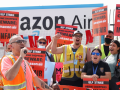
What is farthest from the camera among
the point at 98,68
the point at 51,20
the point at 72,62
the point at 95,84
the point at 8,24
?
the point at 51,20

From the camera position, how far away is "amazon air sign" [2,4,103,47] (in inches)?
287

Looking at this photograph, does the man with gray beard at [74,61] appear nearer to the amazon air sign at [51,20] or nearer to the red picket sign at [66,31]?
the red picket sign at [66,31]

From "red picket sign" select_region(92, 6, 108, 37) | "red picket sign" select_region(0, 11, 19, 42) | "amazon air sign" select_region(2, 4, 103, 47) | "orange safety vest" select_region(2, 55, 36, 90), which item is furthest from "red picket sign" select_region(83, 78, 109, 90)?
"amazon air sign" select_region(2, 4, 103, 47)

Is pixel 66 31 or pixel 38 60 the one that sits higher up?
pixel 66 31

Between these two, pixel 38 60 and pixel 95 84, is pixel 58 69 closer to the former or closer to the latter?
pixel 38 60

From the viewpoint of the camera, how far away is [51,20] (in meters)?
7.61

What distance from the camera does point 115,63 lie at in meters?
4.30

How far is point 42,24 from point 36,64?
3511 millimetres

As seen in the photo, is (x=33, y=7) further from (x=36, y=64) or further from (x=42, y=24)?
(x=36, y=64)

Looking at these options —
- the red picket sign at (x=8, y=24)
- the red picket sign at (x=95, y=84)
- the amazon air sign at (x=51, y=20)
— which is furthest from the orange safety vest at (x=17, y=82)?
the amazon air sign at (x=51, y=20)

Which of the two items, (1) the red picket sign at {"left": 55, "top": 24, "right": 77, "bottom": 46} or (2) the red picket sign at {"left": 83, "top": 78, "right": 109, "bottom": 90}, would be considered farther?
(1) the red picket sign at {"left": 55, "top": 24, "right": 77, "bottom": 46}

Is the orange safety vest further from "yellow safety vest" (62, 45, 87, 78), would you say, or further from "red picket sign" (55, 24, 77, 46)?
"red picket sign" (55, 24, 77, 46)

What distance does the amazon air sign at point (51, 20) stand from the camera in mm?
7285

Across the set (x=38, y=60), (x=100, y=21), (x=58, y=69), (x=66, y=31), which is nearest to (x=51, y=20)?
(x=66, y=31)
